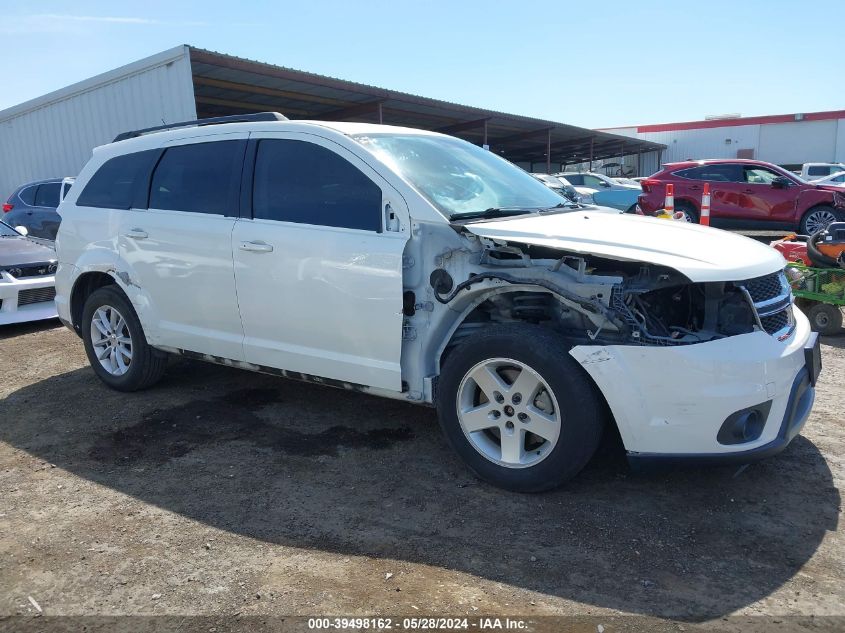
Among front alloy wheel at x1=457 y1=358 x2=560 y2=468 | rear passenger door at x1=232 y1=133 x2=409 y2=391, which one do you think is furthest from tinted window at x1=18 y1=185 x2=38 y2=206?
front alloy wheel at x1=457 y1=358 x2=560 y2=468

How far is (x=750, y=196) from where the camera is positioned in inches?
539

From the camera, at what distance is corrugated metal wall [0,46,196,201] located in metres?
12.5

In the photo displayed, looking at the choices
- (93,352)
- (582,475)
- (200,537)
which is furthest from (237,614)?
(93,352)

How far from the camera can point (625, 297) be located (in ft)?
10.4

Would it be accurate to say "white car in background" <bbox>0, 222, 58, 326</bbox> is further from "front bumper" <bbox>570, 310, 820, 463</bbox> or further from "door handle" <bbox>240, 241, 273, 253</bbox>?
"front bumper" <bbox>570, 310, 820, 463</bbox>

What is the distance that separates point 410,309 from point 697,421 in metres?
1.52

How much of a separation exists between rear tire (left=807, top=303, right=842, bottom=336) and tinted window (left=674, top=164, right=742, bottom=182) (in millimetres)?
8450

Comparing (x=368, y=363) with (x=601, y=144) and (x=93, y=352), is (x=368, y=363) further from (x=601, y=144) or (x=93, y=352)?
(x=601, y=144)

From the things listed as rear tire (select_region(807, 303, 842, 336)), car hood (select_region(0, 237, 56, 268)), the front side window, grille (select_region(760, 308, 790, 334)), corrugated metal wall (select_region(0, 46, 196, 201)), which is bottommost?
rear tire (select_region(807, 303, 842, 336))

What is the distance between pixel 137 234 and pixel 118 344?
94 cm

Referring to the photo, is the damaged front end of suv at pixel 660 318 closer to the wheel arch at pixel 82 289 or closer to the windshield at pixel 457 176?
the windshield at pixel 457 176

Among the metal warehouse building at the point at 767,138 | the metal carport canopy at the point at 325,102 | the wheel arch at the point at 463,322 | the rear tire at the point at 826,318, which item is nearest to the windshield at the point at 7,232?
the metal carport canopy at the point at 325,102

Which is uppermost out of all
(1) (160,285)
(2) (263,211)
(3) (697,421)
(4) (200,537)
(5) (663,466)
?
(2) (263,211)

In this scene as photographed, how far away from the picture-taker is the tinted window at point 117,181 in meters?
4.88
